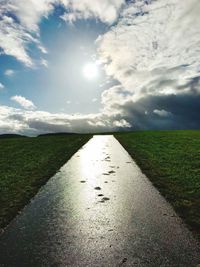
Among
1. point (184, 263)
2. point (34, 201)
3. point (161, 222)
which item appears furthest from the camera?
point (34, 201)

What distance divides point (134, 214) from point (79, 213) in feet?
4.82

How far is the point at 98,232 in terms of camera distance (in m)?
6.01

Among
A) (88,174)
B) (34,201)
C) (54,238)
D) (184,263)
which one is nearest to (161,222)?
(184,263)

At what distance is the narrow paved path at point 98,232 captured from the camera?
15.9 ft

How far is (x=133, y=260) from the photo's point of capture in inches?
187

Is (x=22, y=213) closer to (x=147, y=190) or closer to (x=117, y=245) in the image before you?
(x=117, y=245)

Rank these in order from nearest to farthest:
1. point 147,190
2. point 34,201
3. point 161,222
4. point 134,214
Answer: point 161,222
point 134,214
point 34,201
point 147,190

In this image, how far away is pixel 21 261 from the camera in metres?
4.79

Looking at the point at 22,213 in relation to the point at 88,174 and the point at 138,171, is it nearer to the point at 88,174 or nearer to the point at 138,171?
the point at 88,174

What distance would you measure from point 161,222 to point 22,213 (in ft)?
12.0

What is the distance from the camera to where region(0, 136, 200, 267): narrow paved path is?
4840 millimetres

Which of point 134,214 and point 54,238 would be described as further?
point 134,214

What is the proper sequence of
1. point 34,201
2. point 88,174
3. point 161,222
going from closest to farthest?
point 161,222 < point 34,201 < point 88,174

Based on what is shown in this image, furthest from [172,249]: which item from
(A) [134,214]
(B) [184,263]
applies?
(A) [134,214]
